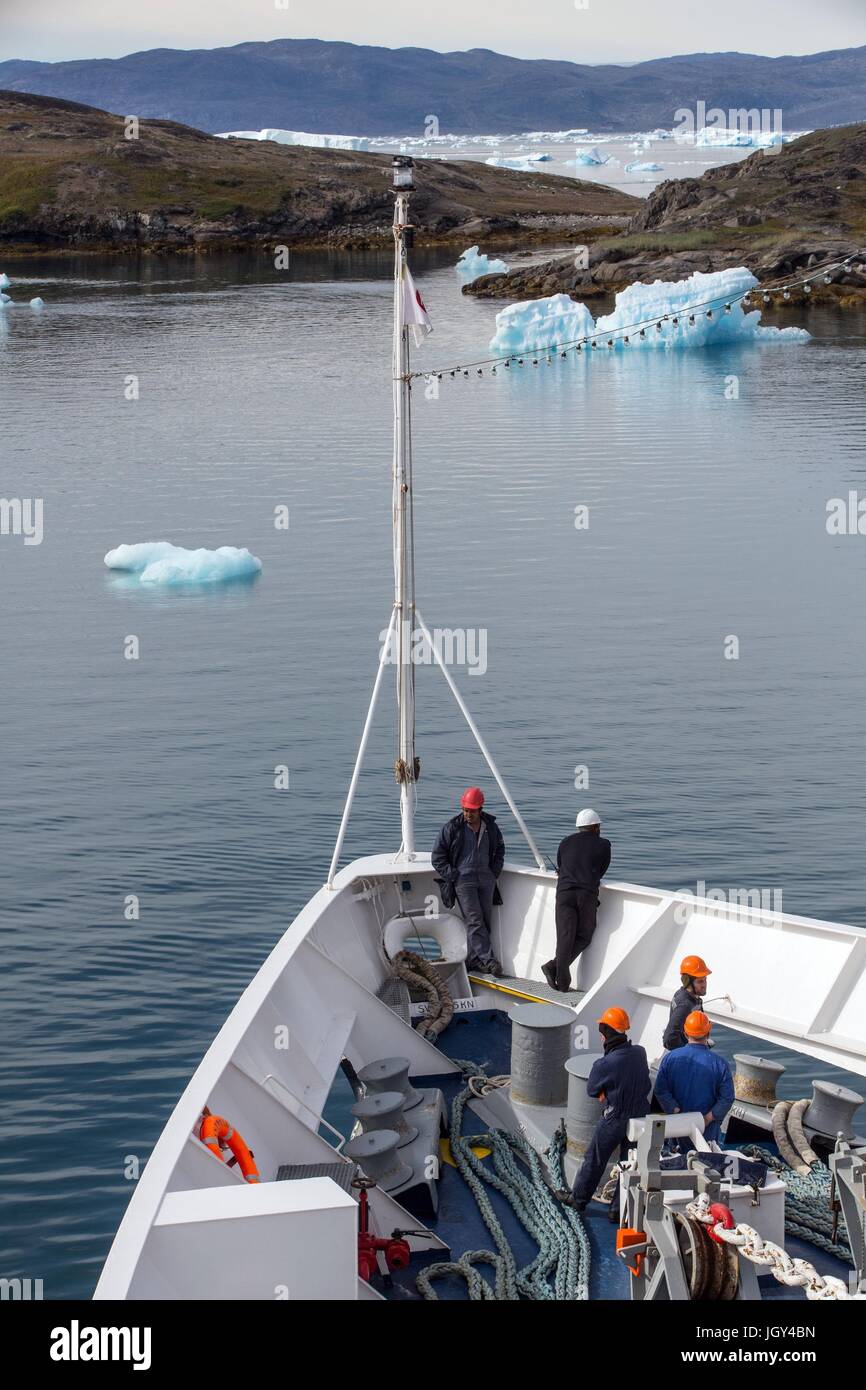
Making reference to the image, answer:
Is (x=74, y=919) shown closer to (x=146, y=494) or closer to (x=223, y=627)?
(x=223, y=627)

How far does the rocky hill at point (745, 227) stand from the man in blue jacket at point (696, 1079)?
75979 millimetres

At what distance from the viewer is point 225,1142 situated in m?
8.98

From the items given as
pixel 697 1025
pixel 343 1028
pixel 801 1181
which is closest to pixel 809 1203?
pixel 801 1181

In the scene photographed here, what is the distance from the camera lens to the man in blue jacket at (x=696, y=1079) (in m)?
9.41

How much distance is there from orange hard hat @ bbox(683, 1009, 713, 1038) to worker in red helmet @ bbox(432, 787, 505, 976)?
10.5 ft

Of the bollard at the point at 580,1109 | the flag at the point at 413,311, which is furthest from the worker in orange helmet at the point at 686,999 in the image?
the flag at the point at 413,311

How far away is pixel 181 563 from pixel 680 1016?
24447 millimetres

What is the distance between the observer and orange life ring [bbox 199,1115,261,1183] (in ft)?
29.2

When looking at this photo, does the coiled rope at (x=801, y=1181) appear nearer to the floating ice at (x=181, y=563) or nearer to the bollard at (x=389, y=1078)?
the bollard at (x=389, y=1078)

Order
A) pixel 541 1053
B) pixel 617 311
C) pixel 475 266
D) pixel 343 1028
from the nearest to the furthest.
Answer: pixel 541 1053
pixel 343 1028
pixel 617 311
pixel 475 266

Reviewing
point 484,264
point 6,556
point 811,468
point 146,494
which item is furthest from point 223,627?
point 484,264
